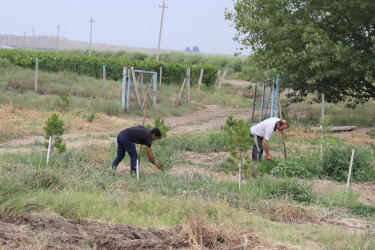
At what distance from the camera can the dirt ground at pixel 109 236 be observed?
15.3 feet

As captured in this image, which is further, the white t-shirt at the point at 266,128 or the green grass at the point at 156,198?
the white t-shirt at the point at 266,128

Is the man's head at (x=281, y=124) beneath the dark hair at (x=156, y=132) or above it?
above

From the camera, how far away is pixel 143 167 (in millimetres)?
9422

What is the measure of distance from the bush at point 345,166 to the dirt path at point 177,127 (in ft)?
17.7

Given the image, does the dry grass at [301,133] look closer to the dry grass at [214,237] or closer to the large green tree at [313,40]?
the large green tree at [313,40]

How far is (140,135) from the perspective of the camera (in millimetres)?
8398

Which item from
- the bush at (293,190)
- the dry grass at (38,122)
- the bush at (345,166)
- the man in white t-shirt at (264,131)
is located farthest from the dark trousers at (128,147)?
the dry grass at (38,122)

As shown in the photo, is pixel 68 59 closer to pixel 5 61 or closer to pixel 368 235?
pixel 5 61

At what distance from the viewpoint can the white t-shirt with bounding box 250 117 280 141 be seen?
32.4ft

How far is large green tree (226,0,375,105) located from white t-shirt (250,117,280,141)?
180 inches

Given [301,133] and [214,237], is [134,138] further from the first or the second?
[301,133]

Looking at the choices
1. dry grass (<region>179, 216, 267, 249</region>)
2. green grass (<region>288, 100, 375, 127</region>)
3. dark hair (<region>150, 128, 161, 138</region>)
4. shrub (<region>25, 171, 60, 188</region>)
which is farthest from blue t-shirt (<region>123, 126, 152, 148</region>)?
green grass (<region>288, 100, 375, 127</region>)

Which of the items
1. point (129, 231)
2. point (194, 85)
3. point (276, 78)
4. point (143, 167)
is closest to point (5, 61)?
point (194, 85)

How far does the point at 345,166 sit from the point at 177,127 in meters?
8.15
